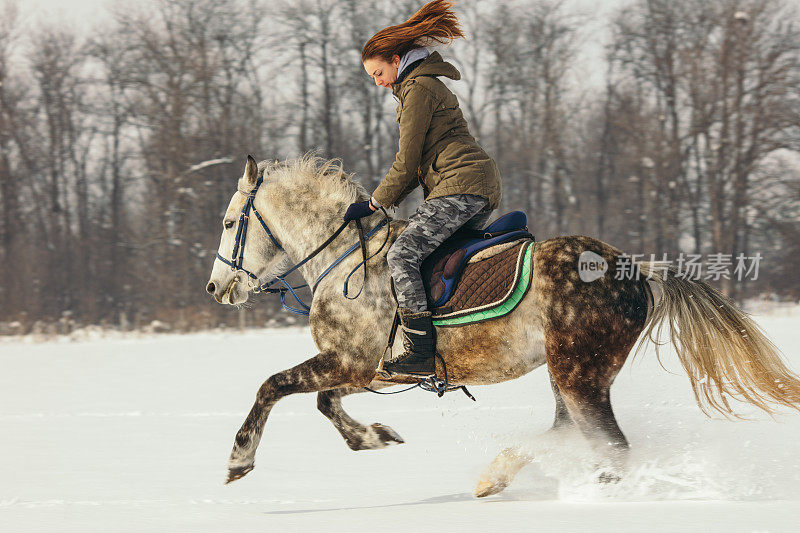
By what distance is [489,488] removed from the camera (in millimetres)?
4695

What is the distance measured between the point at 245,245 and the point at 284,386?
109 centimetres

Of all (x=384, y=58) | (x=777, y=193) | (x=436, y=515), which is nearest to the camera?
(x=436, y=515)

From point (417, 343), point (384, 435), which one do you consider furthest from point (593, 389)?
point (384, 435)

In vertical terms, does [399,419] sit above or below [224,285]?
below

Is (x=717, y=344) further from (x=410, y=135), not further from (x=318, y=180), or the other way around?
(x=318, y=180)

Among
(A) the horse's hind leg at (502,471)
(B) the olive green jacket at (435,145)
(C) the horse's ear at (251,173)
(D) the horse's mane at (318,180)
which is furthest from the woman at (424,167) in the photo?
(C) the horse's ear at (251,173)

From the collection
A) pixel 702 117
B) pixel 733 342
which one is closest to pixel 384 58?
pixel 733 342

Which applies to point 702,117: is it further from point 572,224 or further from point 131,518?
point 131,518

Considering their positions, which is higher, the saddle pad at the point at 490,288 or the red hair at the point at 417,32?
the red hair at the point at 417,32

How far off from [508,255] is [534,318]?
1.31 feet

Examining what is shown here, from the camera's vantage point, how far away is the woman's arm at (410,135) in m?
4.52

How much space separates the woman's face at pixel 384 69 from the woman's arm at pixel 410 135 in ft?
0.86

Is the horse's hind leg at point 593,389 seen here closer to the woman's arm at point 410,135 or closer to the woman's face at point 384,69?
the woman's arm at point 410,135

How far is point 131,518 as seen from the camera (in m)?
4.25
